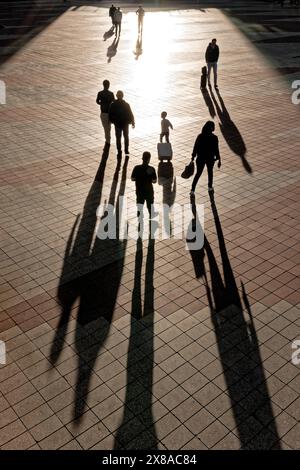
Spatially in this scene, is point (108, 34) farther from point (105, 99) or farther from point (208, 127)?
point (208, 127)

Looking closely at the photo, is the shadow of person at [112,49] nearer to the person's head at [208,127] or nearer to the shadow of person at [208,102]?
the shadow of person at [208,102]

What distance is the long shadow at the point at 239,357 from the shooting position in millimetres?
4992

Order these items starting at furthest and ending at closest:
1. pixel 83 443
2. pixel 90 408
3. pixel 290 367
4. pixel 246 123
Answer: pixel 246 123 → pixel 290 367 → pixel 90 408 → pixel 83 443

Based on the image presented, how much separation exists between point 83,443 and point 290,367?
8.88 feet

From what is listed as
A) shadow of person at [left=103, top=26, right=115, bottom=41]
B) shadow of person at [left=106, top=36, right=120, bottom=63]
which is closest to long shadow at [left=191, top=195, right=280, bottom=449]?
shadow of person at [left=106, top=36, right=120, bottom=63]

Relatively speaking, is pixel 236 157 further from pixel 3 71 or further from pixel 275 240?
pixel 3 71

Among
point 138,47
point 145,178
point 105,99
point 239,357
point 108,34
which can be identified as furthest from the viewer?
point 108,34

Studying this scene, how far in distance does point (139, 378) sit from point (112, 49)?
867 inches

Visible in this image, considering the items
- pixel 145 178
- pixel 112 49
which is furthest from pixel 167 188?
pixel 112 49

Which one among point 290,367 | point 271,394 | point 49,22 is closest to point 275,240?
point 290,367

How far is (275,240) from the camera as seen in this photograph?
8297 mm

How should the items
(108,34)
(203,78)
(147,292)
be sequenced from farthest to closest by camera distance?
(108,34), (203,78), (147,292)

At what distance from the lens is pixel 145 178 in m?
8.23

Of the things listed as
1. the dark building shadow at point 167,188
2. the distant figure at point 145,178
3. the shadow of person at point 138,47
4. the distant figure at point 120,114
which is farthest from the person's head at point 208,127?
the shadow of person at point 138,47
